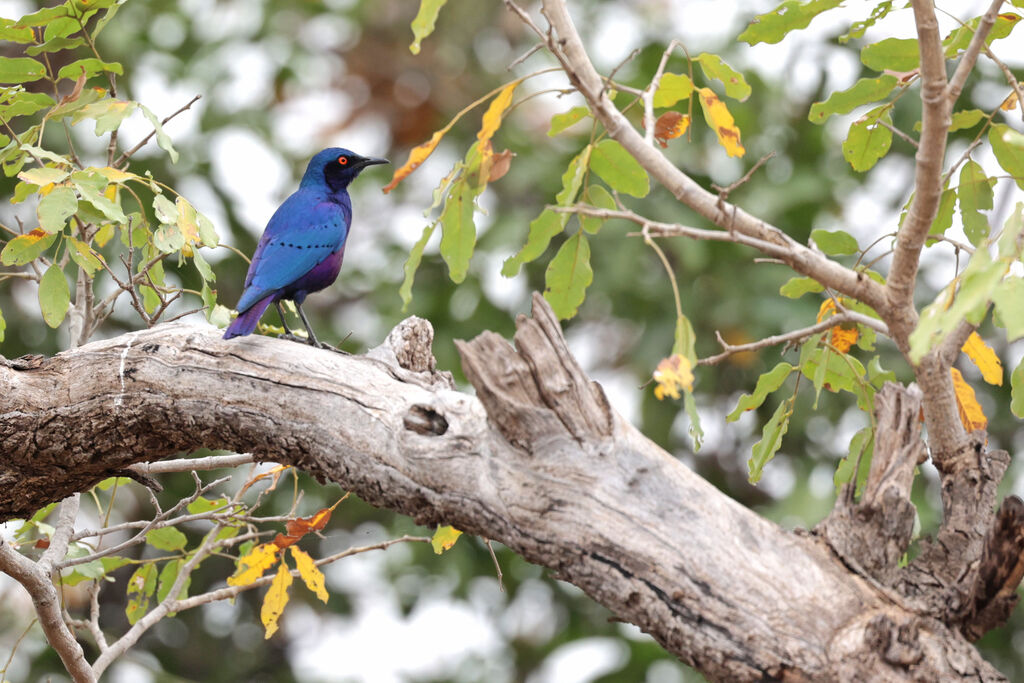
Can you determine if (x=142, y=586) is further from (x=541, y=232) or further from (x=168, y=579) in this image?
(x=541, y=232)

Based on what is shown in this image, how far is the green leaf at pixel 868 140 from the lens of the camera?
268 centimetres

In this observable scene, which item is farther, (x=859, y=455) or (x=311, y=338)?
(x=311, y=338)

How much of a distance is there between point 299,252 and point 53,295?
2.42 feet

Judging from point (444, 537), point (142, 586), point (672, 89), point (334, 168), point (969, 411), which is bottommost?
point (142, 586)

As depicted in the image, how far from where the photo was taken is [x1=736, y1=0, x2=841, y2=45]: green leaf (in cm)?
239

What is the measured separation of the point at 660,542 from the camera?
6.61ft

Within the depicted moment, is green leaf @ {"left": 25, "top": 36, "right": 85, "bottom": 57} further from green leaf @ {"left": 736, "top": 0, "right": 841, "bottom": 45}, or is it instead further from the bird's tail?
green leaf @ {"left": 736, "top": 0, "right": 841, "bottom": 45}

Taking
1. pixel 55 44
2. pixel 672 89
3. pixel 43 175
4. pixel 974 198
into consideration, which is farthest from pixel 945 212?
pixel 55 44

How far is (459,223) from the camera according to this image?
2.56 m

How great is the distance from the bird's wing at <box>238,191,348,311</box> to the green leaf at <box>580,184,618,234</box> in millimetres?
882

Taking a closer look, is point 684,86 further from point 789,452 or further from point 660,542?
point 789,452

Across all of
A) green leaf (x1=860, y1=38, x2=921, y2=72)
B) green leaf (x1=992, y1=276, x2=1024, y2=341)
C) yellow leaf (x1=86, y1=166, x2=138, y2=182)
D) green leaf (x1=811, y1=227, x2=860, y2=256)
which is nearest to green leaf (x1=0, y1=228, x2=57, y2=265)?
yellow leaf (x1=86, y1=166, x2=138, y2=182)

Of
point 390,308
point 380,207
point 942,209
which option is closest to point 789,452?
point 390,308

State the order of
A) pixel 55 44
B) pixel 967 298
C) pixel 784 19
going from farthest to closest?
1. pixel 55 44
2. pixel 784 19
3. pixel 967 298
